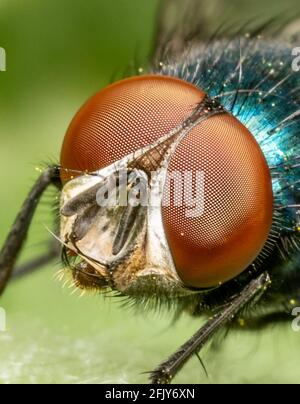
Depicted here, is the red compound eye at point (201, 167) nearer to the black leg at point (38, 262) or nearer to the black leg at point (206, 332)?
the black leg at point (206, 332)

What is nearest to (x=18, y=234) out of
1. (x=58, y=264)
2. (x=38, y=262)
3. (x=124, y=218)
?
(x=58, y=264)

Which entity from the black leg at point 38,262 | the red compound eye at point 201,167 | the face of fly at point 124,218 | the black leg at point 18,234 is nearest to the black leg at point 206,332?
the red compound eye at point 201,167

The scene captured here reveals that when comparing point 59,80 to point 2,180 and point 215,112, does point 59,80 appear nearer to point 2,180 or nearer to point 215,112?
point 2,180

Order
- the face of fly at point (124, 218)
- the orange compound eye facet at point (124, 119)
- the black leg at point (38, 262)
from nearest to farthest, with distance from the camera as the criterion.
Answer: the face of fly at point (124, 218), the orange compound eye facet at point (124, 119), the black leg at point (38, 262)

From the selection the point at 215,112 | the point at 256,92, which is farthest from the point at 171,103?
the point at 256,92

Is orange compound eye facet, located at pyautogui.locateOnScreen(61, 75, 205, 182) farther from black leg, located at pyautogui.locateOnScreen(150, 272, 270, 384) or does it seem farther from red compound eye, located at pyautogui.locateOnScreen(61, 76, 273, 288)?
black leg, located at pyautogui.locateOnScreen(150, 272, 270, 384)

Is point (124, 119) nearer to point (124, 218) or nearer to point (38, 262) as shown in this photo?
point (124, 218)

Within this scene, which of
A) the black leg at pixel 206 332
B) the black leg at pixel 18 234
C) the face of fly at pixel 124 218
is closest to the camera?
the face of fly at pixel 124 218
